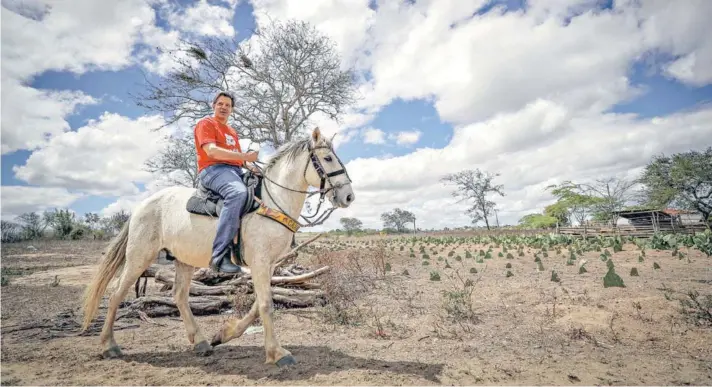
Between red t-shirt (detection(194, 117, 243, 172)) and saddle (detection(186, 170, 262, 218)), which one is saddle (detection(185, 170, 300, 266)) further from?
red t-shirt (detection(194, 117, 243, 172))

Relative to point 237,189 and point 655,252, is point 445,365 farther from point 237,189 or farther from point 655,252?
point 655,252

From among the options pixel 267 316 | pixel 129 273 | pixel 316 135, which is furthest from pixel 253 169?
pixel 129 273

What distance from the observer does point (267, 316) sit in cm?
370

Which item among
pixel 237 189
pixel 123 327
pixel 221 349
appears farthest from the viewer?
pixel 123 327

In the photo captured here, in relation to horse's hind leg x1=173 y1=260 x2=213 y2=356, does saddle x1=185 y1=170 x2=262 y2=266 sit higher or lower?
higher

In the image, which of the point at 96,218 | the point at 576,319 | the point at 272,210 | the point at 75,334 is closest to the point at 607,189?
the point at 576,319

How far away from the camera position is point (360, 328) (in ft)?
17.4

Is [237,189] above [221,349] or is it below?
above

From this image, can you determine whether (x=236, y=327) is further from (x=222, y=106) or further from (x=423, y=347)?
(x=222, y=106)

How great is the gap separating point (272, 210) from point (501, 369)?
9.74ft

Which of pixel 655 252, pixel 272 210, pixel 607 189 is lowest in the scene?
pixel 655 252

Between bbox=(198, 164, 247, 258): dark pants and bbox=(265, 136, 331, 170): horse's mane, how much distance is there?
482 mm

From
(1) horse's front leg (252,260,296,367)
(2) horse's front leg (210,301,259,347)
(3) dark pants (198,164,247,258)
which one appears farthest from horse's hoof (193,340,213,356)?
(3) dark pants (198,164,247,258)

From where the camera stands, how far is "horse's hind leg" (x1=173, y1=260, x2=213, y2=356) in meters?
4.30
